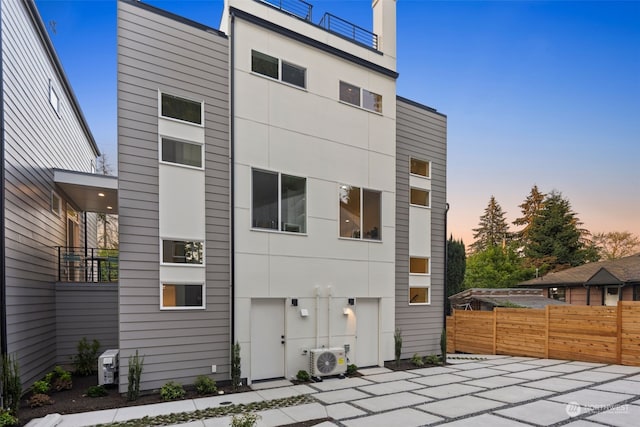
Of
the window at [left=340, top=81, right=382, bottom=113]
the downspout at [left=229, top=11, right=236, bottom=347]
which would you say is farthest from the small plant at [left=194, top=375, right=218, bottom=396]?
the window at [left=340, top=81, right=382, bottom=113]

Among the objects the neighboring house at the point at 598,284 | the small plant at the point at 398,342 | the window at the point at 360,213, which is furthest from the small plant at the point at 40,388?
the neighboring house at the point at 598,284

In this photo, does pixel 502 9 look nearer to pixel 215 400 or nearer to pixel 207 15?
pixel 207 15

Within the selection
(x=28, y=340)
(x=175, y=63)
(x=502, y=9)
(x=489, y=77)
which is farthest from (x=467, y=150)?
(x=28, y=340)

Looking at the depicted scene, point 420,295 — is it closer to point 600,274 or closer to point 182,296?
point 182,296

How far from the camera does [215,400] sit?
5.91 metres

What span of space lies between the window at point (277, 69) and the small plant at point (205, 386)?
6319 millimetres

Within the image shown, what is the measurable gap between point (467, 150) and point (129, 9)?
17769 millimetres

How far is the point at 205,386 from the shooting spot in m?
6.26

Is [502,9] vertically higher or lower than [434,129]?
higher

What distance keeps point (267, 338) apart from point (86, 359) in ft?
13.9

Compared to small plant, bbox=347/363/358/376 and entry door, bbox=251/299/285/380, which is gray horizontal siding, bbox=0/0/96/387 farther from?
small plant, bbox=347/363/358/376

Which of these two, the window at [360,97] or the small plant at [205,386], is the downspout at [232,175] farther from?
the window at [360,97]

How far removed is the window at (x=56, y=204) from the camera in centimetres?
851

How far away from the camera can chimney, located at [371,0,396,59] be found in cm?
951
